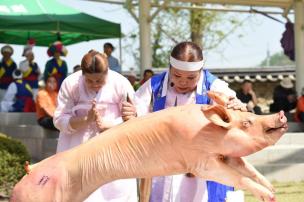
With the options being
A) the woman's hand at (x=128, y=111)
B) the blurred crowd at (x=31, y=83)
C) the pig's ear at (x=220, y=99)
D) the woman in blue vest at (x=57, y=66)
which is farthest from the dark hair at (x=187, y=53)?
the woman in blue vest at (x=57, y=66)

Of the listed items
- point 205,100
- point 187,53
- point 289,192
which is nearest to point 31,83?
point 289,192

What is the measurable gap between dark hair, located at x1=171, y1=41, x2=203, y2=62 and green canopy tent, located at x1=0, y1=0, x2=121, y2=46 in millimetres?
10308

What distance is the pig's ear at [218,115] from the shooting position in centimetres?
278

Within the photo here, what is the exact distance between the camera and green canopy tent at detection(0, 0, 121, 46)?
14.5m

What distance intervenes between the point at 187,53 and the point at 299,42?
9696mm

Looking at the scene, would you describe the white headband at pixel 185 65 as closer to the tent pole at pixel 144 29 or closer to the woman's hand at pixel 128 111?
the woman's hand at pixel 128 111

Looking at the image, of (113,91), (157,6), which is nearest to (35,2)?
(157,6)

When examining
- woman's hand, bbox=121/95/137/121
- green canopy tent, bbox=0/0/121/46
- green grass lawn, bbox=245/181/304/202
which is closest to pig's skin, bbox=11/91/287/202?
woman's hand, bbox=121/95/137/121

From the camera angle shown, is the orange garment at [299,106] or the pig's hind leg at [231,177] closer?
the pig's hind leg at [231,177]

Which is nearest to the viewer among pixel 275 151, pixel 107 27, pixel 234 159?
pixel 234 159

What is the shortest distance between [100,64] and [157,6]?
9.31 metres

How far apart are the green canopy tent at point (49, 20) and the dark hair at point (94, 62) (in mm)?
9696

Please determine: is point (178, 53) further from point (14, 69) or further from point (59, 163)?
point (14, 69)

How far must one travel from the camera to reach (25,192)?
302 cm
